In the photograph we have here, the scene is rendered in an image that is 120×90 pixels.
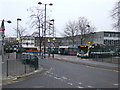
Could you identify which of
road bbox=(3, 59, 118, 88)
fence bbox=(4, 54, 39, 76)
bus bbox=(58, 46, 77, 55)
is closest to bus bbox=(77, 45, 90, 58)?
bus bbox=(58, 46, 77, 55)

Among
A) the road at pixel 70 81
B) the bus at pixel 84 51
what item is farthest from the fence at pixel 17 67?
the bus at pixel 84 51

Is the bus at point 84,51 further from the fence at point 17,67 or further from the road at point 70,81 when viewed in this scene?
the road at point 70,81

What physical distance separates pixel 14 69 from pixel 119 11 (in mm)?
16536

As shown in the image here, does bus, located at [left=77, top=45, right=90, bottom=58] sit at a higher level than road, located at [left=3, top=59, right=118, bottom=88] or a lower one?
higher

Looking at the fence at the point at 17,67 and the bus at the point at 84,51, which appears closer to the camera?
the fence at the point at 17,67

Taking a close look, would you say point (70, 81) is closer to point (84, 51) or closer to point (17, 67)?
point (17, 67)

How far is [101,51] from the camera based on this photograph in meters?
40.1

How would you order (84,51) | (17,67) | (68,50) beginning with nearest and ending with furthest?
1. (17,67)
2. (84,51)
3. (68,50)

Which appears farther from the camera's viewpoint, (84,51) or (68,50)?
(68,50)

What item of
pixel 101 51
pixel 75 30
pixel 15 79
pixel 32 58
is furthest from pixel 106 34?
pixel 15 79

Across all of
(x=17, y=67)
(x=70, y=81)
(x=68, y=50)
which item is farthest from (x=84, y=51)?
(x=70, y=81)

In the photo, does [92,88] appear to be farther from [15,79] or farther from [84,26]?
[84,26]

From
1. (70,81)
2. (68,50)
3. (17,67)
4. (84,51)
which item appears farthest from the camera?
(68,50)

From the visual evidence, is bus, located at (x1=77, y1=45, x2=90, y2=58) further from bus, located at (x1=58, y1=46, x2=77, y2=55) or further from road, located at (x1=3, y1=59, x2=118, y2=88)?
road, located at (x1=3, y1=59, x2=118, y2=88)
